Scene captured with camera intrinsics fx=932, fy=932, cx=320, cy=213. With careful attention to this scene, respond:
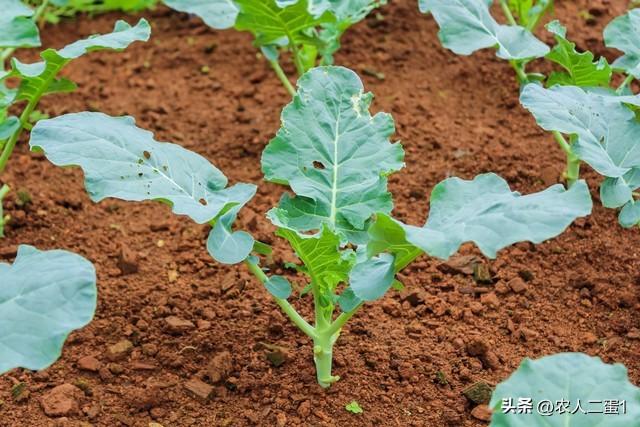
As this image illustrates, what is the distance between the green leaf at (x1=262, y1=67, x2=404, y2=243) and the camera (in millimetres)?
2348

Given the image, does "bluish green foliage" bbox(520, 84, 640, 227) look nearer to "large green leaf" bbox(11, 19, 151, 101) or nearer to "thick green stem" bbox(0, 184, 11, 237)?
"large green leaf" bbox(11, 19, 151, 101)

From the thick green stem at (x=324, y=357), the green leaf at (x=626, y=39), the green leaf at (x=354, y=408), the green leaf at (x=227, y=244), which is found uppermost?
the green leaf at (x=626, y=39)

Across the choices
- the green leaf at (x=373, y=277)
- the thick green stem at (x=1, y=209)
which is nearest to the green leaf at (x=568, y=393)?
the green leaf at (x=373, y=277)

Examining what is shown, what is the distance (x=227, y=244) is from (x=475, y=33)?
3.54 feet

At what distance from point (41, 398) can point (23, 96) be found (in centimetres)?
88

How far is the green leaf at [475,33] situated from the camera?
108 inches

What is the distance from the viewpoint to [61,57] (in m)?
2.51

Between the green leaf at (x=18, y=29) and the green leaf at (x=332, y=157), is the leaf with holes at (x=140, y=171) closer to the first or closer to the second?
the green leaf at (x=332, y=157)

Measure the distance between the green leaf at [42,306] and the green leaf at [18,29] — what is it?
3.28ft

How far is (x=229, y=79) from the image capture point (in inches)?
156

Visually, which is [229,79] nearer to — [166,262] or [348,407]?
[166,262]

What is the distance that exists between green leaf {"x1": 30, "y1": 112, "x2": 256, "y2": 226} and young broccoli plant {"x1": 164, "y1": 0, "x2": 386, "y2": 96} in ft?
2.01

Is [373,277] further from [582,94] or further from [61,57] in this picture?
[61,57]

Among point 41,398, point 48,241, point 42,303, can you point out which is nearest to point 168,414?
point 41,398
